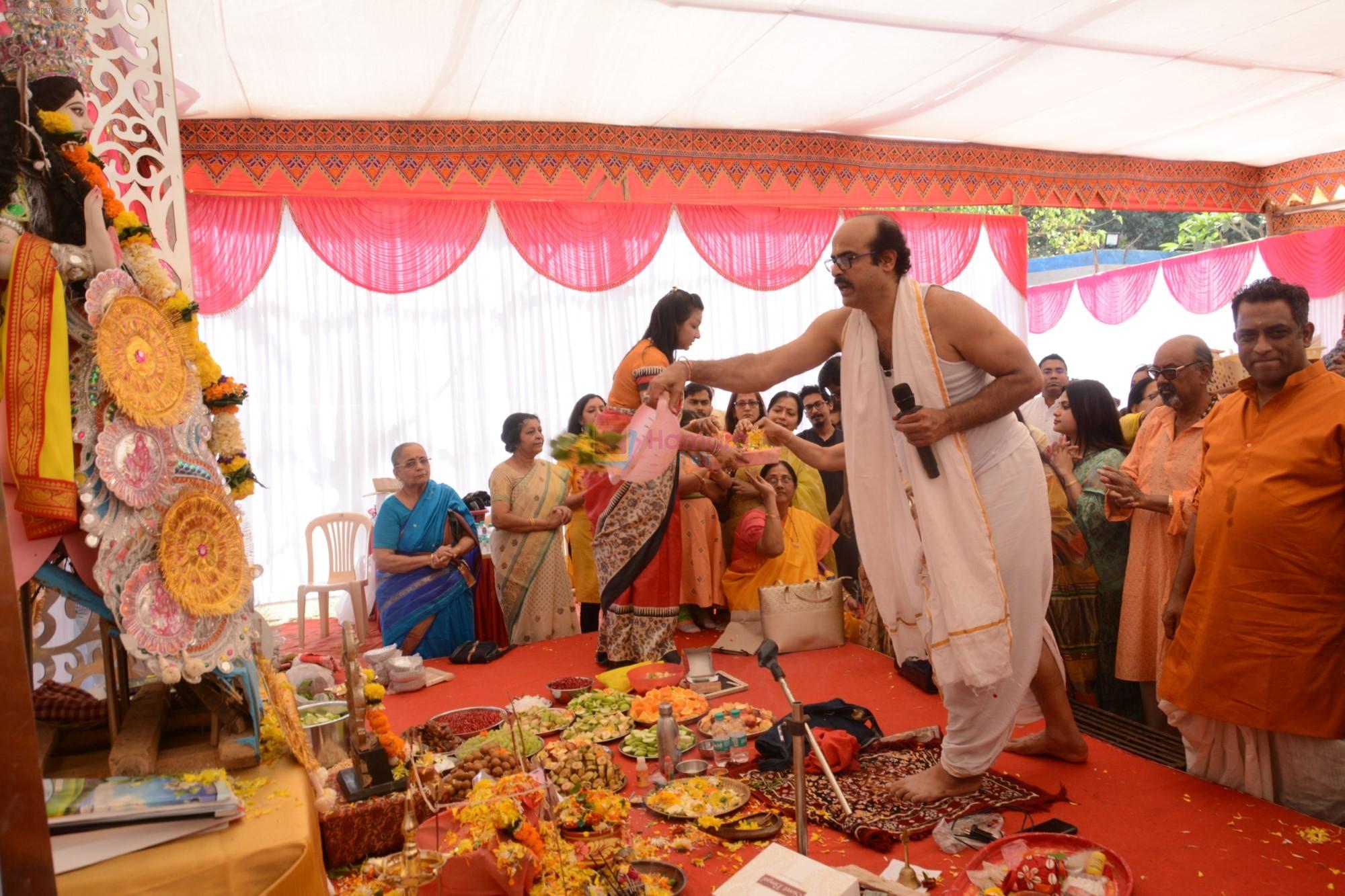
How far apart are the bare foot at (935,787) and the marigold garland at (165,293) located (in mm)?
1888

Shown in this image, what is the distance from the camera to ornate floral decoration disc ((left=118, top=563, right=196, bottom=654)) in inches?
63.1

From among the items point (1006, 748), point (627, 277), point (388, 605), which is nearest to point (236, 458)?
point (1006, 748)

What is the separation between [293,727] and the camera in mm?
1949

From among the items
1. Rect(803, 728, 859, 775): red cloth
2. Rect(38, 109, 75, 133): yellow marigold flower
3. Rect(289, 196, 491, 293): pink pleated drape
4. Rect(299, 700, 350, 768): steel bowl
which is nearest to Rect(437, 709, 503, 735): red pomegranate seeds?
Rect(299, 700, 350, 768): steel bowl

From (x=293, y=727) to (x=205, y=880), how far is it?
20.2 inches

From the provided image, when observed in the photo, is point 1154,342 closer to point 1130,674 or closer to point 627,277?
point 627,277

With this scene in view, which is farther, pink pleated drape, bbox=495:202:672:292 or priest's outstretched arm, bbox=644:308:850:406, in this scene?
pink pleated drape, bbox=495:202:672:292

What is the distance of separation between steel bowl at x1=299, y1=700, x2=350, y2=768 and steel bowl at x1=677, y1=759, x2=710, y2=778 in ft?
3.18

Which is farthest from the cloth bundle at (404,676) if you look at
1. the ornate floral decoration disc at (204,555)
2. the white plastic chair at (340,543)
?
the white plastic chair at (340,543)

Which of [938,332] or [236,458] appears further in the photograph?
[938,332]

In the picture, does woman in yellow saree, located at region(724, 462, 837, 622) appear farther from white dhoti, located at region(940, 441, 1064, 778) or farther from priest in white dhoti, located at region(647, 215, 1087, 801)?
white dhoti, located at region(940, 441, 1064, 778)

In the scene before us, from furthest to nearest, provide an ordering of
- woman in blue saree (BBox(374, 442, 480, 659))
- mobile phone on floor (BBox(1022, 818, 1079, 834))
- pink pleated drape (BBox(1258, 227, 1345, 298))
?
pink pleated drape (BBox(1258, 227, 1345, 298)) → woman in blue saree (BBox(374, 442, 480, 659)) → mobile phone on floor (BBox(1022, 818, 1079, 834))

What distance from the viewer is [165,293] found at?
1878 mm

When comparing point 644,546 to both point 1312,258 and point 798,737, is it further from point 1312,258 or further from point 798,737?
point 1312,258
